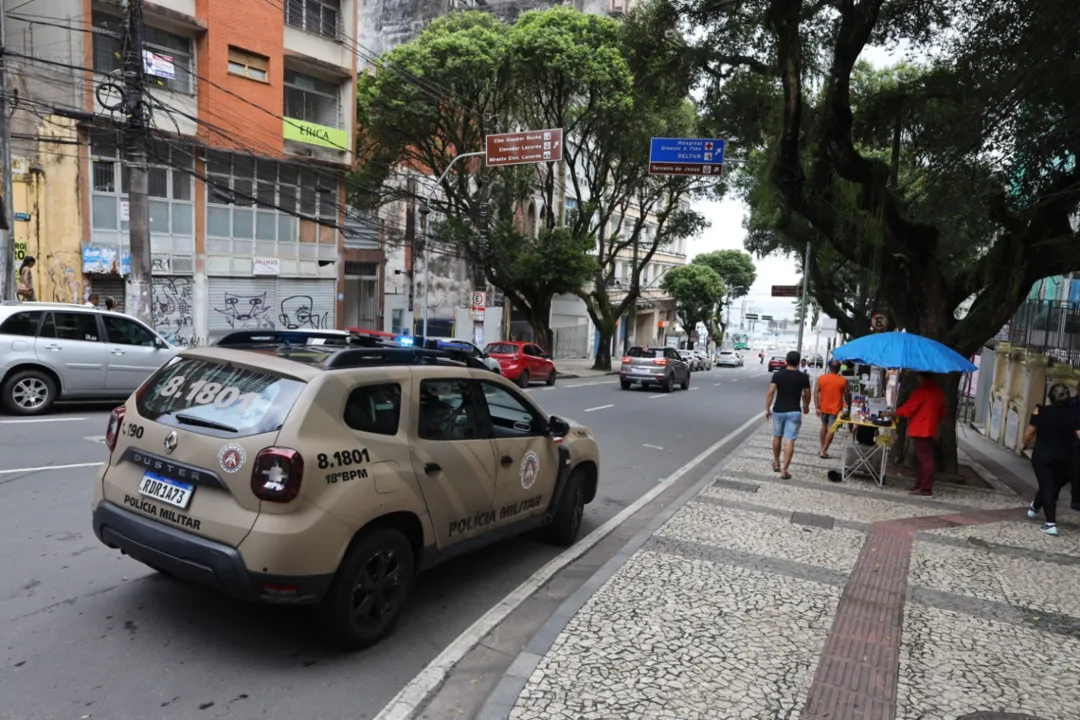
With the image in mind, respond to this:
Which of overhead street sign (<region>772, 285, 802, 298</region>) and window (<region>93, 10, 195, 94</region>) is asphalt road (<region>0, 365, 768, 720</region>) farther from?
overhead street sign (<region>772, 285, 802, 298</region>)

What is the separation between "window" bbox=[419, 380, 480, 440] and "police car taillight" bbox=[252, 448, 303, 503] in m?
0.94

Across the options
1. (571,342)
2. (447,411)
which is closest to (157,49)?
(447,411)

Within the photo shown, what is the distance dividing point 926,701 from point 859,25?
8.52 metres

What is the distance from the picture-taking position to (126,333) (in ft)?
37.0

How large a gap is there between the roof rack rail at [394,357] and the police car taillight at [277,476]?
1.93 feet

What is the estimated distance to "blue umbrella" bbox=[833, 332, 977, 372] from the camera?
27.9 ft

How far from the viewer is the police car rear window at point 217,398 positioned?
367cm

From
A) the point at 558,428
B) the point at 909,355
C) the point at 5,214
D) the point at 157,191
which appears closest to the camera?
the point at 558,428

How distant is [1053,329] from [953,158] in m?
5.33

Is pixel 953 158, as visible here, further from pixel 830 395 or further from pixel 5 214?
pixel 5 214

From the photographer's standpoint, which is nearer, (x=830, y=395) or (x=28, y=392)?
(x=28, y=392)

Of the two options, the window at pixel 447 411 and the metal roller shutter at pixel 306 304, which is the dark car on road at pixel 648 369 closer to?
the metal roller shutter at pixel 306 304

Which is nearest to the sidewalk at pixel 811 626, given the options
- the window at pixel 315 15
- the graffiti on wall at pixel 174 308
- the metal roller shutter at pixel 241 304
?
the graffiti on wall at pixel 174 308

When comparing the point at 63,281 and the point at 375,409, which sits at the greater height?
the point at 63,281
